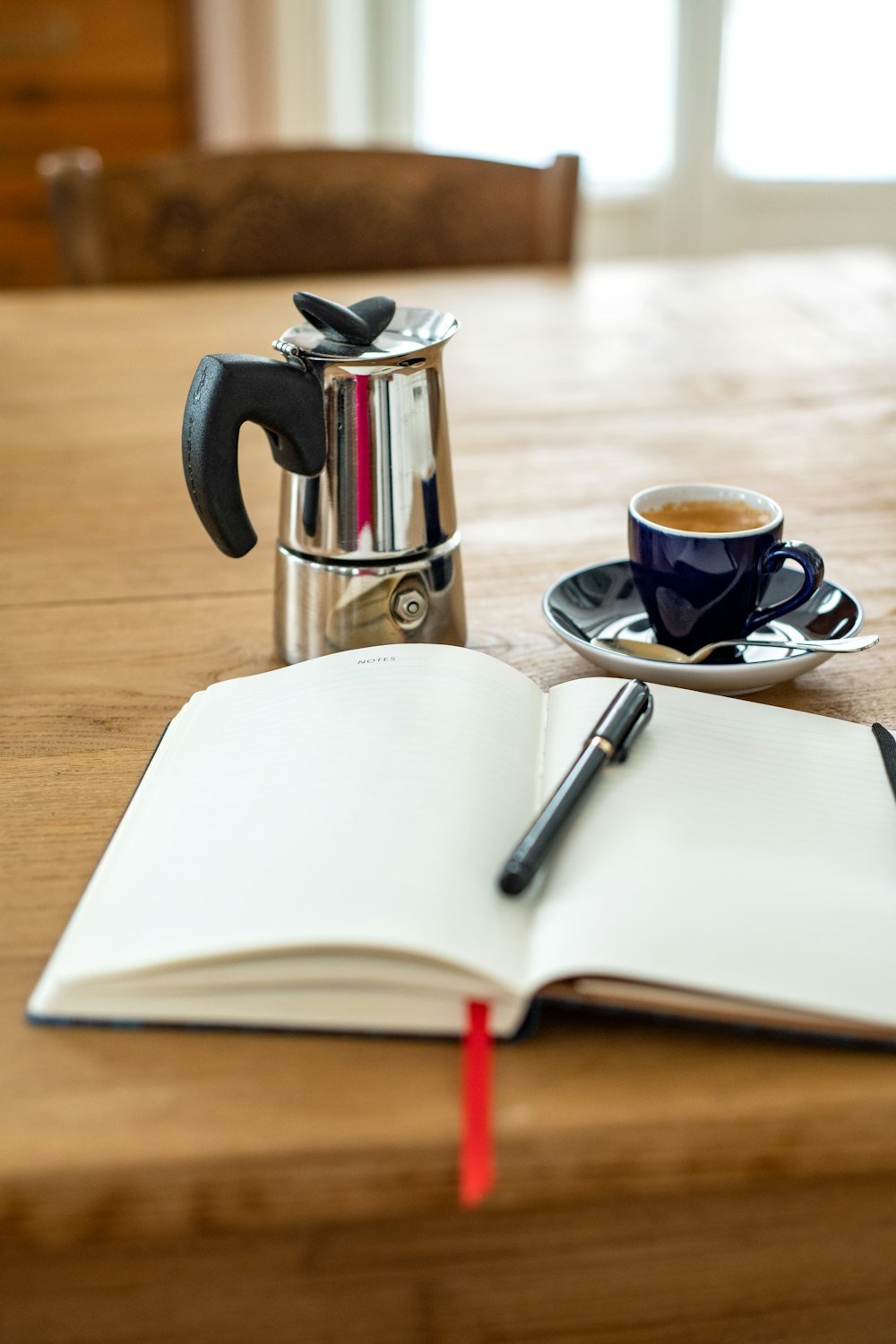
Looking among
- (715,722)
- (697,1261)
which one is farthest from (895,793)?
(697,1261)

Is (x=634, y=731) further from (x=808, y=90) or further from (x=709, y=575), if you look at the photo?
(x=808, y=90)

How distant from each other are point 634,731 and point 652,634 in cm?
16

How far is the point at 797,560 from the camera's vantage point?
66cm

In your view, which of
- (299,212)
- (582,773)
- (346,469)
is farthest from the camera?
(299,212)

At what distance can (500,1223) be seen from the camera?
17.9 inches

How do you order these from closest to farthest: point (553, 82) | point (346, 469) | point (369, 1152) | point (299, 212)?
point (369, 1152), point (346, 469), point (299, 212), point (553, 82)

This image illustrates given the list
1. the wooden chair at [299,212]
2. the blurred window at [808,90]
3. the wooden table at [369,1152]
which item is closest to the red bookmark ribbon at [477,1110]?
the wooden table at [369,1152]

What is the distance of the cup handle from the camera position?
651mm

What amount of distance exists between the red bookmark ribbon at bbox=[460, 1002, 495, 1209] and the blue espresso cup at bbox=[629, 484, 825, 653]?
0.30 meters

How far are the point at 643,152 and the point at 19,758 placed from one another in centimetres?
301

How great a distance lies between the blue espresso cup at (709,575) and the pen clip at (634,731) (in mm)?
97

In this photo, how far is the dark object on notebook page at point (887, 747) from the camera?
56cm

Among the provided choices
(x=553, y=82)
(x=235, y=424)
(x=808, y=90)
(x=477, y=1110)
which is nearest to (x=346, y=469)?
(x=235, y=424)

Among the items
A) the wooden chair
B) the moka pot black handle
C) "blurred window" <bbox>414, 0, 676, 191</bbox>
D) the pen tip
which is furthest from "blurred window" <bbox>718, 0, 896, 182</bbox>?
the pen tip
